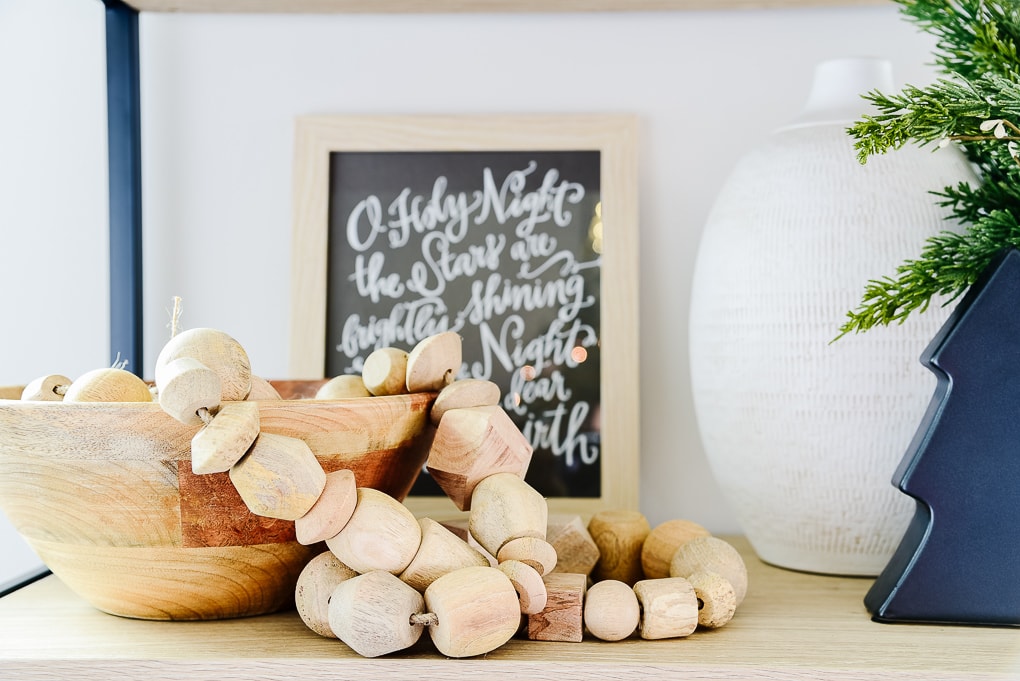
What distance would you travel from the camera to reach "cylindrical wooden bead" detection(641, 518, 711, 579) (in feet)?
1.93

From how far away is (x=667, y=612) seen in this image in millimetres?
491

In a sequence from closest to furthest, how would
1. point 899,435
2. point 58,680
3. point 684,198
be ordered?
point 58,680, point 899,435, point 684,198

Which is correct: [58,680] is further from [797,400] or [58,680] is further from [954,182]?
[954,182]

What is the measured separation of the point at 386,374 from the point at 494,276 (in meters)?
0.28

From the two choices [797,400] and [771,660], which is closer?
[771,660]

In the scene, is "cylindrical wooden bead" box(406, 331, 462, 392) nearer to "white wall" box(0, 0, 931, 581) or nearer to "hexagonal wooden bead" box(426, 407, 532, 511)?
"hexagonal wooden bead" box(426, 407, 532, 511)

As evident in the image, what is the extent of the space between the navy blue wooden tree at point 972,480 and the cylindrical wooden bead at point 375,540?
291mm

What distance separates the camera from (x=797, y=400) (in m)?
0.61

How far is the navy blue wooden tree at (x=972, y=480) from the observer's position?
0.52 m

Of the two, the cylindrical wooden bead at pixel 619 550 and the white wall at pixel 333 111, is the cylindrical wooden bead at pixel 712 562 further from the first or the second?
the white wall at pixel 333 111

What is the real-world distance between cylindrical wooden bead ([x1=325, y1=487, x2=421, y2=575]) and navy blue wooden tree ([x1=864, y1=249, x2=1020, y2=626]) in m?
→ 0.29

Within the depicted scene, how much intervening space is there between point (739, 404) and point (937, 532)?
161 mm

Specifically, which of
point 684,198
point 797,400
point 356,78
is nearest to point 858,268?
point 797,400

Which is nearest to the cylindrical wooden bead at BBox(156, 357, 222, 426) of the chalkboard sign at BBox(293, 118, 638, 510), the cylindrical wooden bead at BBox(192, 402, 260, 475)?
the cylindrical wooden bead at BBox(192, 402, 260, 475)
